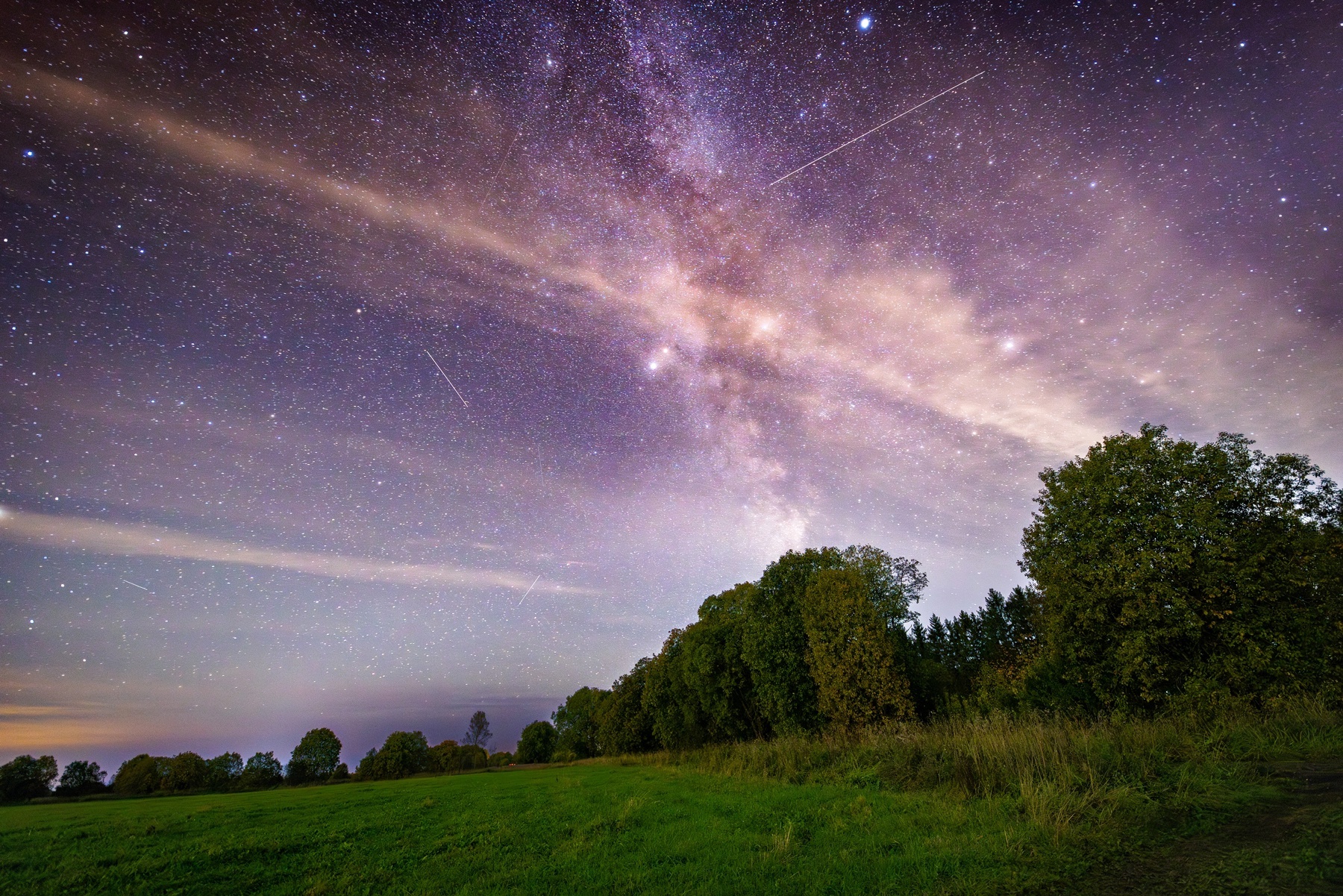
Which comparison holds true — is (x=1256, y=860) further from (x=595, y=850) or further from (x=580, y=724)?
(x=580, y=724)

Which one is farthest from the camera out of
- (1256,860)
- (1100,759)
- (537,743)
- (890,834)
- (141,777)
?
(537,743)

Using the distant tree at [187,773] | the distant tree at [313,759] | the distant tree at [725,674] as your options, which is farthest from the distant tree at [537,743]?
the distant tree at [725,674]

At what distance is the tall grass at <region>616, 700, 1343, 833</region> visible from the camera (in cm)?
861

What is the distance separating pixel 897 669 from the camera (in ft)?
105

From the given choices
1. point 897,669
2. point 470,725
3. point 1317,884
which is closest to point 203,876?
point 1317,884

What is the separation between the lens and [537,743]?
10238cm

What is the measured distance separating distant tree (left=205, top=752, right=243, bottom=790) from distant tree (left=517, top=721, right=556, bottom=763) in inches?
1865

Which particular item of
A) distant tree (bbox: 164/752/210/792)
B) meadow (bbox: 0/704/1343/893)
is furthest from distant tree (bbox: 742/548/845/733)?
distant tree (bbox: 164/752/210/792)

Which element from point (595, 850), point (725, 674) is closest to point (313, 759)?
point (725, 674)

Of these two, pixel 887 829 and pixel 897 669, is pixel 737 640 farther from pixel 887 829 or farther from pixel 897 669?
pixel 887 829

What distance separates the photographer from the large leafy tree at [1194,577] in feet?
56.9

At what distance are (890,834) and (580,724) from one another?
295ft

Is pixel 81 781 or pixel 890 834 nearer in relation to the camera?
pixel 890 834

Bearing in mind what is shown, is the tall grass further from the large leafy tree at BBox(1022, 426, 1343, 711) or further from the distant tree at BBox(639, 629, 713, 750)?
the distant tree at BBox(639, 629, 713, 750)
